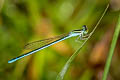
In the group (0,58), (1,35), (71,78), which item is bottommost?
(71,78)

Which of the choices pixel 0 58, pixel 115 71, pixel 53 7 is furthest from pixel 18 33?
pixel 115 71

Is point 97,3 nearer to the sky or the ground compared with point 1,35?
nearer to the sky

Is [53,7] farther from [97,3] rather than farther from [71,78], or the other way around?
[71,78]

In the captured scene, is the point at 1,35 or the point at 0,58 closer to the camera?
the point at 0,58

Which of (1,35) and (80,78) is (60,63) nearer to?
(80,78)

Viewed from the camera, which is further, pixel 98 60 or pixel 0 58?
pixel 98 60

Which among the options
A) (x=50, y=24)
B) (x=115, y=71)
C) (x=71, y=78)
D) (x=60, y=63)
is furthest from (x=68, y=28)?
(x=115, y=71)
